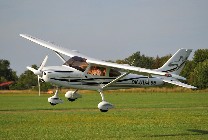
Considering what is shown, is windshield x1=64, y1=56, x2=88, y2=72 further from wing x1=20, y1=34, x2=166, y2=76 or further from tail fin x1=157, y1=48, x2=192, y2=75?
tail fin x1=157, y1=48, x2=192, y2=75

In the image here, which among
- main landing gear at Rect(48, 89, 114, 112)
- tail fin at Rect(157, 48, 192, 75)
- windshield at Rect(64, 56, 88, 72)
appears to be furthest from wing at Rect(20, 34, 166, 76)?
tail fin at Rect(157, 48, 192, 75)

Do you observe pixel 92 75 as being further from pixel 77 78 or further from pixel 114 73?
pixel 114 73

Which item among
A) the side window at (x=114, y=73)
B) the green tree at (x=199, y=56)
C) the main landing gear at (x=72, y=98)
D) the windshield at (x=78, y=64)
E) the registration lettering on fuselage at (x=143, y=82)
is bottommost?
the main landing gear at (x=72, y=98)

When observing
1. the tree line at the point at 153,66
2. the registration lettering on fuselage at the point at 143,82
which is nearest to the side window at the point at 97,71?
the registration lettering on fuselage at the point at 143,82

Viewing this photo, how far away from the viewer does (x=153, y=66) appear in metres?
183

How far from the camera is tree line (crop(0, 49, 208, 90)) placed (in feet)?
451

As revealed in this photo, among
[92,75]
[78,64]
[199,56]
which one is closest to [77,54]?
[78,64]

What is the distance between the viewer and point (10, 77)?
171125 millimetres

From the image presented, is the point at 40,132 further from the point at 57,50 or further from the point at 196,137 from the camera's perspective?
the point at 196,137

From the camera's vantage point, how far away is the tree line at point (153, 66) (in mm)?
137500

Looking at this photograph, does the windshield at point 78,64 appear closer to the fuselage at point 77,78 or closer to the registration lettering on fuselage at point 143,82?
the fuselage at point 77,78

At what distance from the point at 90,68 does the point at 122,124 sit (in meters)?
14.5

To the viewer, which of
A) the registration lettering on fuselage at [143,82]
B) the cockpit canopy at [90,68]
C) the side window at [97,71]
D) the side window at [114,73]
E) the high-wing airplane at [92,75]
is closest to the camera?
the high-wing airplane at [92,75]

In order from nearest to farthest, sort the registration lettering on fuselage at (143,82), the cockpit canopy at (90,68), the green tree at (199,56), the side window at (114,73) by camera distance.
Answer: the cockpit canopy at (90,68), the side window at (114,73), the registration lettering on fuselage at (143,82), the green tree at (199,56)
